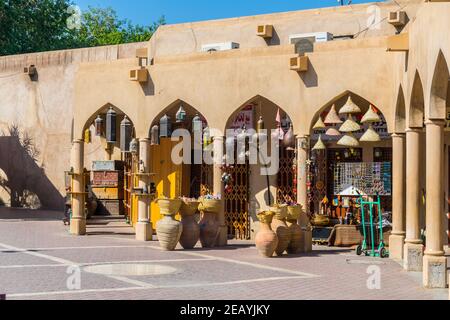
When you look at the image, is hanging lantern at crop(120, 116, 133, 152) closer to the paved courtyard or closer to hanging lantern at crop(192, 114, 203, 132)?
hanging lantern at crop(192, 114, 203, 132)

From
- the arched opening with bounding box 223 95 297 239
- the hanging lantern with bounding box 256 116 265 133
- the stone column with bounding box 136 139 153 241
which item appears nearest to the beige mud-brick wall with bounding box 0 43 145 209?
the stone column with bounding box 136 139 153 241

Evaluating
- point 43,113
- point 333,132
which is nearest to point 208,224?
point 333,132

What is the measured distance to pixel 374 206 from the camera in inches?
688

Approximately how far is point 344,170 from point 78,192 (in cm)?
692

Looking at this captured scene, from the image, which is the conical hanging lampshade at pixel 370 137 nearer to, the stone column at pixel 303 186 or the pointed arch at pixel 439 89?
the stone column at pixel 303 186

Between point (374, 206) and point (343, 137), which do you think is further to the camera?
point (374, 206)

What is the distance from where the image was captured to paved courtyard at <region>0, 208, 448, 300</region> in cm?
999

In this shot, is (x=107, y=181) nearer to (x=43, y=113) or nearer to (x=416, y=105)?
(x=43, y=113)

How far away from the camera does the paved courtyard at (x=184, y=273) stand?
9992 millimetres

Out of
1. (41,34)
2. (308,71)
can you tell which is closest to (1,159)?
(41,34)

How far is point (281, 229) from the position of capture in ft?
49.3
